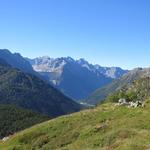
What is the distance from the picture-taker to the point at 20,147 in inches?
2064

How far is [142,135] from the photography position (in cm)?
4253

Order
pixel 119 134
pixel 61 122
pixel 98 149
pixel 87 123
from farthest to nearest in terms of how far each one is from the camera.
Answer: pixel 61 122 → pixel 87 123 → pixel 119 134 → pixel 98 149

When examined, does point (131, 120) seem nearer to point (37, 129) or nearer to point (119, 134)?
point (119, 134)

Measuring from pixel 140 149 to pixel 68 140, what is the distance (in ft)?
45.9

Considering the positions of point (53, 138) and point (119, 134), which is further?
point (53, 138)

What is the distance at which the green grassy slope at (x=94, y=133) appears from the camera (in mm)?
42531

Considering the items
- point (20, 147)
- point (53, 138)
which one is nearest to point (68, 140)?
point (53, 138)

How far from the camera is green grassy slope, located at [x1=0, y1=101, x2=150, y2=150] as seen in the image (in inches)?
1674

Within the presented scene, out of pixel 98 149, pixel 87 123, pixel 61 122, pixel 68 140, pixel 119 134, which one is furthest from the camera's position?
pixel 61 122

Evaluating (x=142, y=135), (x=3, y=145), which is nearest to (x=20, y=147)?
(x=3, y=145)

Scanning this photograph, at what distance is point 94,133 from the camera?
159 feet

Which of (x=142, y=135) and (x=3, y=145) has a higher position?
(x=142, y=135)

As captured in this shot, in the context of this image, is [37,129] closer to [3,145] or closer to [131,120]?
[3,145]

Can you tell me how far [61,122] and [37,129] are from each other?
12.2ft
